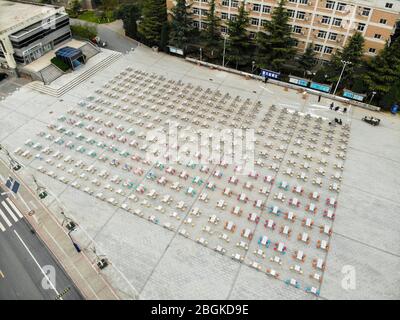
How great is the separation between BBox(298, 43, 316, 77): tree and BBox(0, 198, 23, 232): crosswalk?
51.5 meters

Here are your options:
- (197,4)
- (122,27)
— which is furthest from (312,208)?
(122,27)

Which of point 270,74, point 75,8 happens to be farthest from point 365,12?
point 75,8

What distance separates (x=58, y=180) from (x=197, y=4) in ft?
150

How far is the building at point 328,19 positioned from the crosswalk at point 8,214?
49.2 metres

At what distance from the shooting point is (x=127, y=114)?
175 feet

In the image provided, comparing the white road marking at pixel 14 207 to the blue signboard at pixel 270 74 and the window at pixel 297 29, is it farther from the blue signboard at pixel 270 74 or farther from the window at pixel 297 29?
the window at pixel 297 29

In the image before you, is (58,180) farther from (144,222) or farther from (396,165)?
(396,165)

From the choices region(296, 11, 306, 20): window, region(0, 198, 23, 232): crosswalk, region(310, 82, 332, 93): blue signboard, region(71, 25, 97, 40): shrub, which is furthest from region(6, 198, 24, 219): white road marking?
region(296, 11, 306, 20): window

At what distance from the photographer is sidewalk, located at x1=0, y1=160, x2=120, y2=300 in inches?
1297

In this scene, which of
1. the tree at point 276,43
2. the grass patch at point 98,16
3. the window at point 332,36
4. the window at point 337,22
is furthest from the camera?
the grass patch at point 98,16

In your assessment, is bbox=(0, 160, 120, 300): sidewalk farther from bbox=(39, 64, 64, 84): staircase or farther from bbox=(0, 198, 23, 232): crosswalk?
bbox=(39, 64, 64, 84): staircase

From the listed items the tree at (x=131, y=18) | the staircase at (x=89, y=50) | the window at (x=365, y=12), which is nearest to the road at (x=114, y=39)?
the tree at (x=131, y=18)

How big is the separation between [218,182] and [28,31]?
150 feet

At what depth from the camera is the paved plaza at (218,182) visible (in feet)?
113
